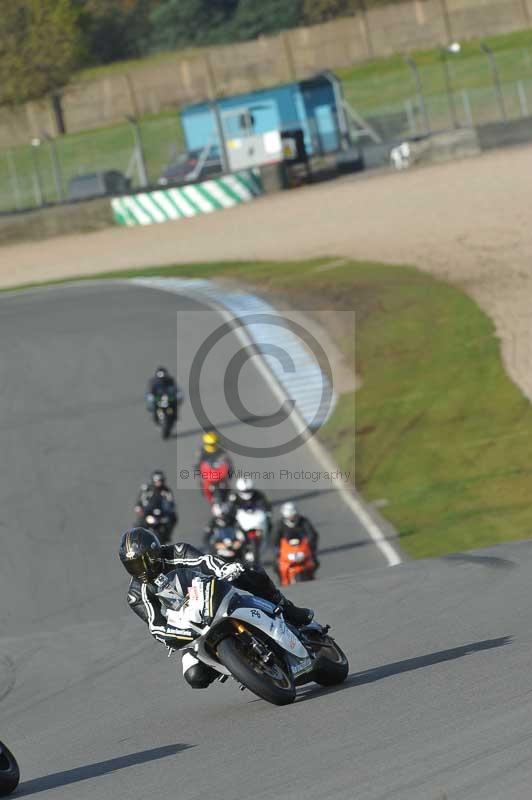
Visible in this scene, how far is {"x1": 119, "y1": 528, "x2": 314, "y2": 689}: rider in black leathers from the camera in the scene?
25.7ft

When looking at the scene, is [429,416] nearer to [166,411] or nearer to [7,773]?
[166,411]

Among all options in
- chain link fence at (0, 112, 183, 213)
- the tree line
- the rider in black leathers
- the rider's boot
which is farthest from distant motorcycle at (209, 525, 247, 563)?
the tree line

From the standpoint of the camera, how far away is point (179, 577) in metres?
7.92

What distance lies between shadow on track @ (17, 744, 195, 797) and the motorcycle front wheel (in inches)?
20.4

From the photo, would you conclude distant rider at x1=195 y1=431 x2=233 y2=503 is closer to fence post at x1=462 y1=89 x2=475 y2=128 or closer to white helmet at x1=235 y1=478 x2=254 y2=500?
white helmet at x1=235 y1=478 x2=254 y2=500

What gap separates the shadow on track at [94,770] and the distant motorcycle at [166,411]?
657 inches

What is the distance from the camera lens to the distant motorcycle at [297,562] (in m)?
15.9

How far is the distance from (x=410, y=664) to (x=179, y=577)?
1.97 metres

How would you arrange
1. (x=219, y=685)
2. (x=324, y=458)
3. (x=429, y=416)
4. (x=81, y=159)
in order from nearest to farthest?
1. (x=219, y=685)
2. (x=324, y=458)
3. (x=429, y=416)
4. (x=81, y=159)

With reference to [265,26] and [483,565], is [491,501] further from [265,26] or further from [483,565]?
[265,26]

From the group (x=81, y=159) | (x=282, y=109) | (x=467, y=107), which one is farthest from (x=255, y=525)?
(x=81, y=159)

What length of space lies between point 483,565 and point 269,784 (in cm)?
700

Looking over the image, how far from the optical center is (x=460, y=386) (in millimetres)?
24469

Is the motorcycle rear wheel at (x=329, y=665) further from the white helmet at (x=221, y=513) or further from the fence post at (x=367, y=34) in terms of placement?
the fence post at (x=367, y=34)
